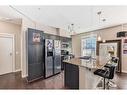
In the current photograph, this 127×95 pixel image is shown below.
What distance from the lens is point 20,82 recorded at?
456 centimetres

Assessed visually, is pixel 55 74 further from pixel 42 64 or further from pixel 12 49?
pixel 12 49

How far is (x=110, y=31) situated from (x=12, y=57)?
4.15m

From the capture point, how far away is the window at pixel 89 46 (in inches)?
177

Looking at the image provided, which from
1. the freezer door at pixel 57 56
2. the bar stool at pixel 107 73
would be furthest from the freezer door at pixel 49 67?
the bar stool at pixel 107 73

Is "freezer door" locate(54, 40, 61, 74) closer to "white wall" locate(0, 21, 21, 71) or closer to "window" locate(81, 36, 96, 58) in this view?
"window" locate(81, 36, 96, 58)

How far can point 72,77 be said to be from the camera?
3.78m

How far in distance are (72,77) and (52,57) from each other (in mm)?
2091

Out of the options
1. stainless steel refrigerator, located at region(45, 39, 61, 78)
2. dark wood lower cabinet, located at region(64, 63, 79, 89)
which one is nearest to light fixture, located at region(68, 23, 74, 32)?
stainless steel refrigerator, located at region(45, 39, 61, 78)

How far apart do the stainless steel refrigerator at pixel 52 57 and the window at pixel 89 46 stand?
4.76 feet

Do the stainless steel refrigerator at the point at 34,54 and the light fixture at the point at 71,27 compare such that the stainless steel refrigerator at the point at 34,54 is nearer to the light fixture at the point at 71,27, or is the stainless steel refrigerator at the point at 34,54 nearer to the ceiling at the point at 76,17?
the ceiling at the point at 76,17

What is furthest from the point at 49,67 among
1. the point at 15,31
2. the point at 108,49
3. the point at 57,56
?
the point at 108,49

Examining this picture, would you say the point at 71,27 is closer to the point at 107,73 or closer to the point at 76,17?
the point at 76,17

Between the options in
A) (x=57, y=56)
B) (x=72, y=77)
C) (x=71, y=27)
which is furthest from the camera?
(x=57, y=56)

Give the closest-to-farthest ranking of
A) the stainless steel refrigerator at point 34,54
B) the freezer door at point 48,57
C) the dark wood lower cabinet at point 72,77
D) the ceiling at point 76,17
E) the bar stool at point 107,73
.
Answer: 1. the bar stool at point 107,73
2. the dark wood lower cabinet at point 72,77
3. the ceiling at point 76,17
4. the stainless steel refrigerator at point 34,54
5. the freezer door at point 48,57
